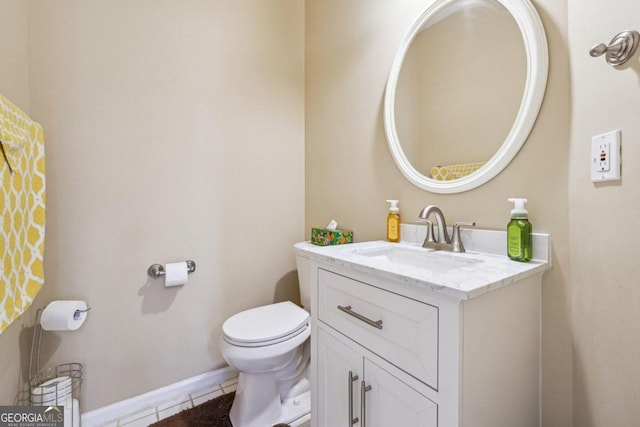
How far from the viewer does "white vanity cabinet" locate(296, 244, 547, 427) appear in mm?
625

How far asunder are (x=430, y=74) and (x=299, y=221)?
121 cm

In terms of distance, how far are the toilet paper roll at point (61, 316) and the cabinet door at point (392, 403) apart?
4.16 ft

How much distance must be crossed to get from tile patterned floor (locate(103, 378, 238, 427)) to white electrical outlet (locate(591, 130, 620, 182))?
1.90 metres

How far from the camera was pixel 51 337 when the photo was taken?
127 cm

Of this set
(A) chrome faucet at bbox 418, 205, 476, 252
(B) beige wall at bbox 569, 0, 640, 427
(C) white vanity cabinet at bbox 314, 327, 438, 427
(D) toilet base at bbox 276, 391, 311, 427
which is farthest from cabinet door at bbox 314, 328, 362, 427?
(B) beige wall at bbox 569, 0, 640, 427

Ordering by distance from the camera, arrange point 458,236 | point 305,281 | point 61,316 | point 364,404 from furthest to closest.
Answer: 1. point 305,281
2. point 61,316
3. point 458,236
4. point 364,404

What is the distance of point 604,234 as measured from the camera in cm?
73

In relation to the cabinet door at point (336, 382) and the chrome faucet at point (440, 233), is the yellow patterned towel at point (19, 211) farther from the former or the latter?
the chrome faucet at point (440, 233)

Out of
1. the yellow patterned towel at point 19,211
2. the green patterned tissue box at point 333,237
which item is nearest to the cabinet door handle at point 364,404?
the green patterned tissue box at point 333,237

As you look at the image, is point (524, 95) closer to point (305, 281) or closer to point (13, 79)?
point (305, 281)

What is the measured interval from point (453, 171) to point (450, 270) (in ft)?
1.46

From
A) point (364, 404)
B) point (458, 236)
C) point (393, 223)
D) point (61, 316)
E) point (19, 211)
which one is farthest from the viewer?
point (393, 223)

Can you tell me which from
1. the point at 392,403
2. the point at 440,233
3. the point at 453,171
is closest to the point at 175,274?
the point at 392,403

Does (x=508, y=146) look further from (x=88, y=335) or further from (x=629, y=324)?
(x=88, y=335)
